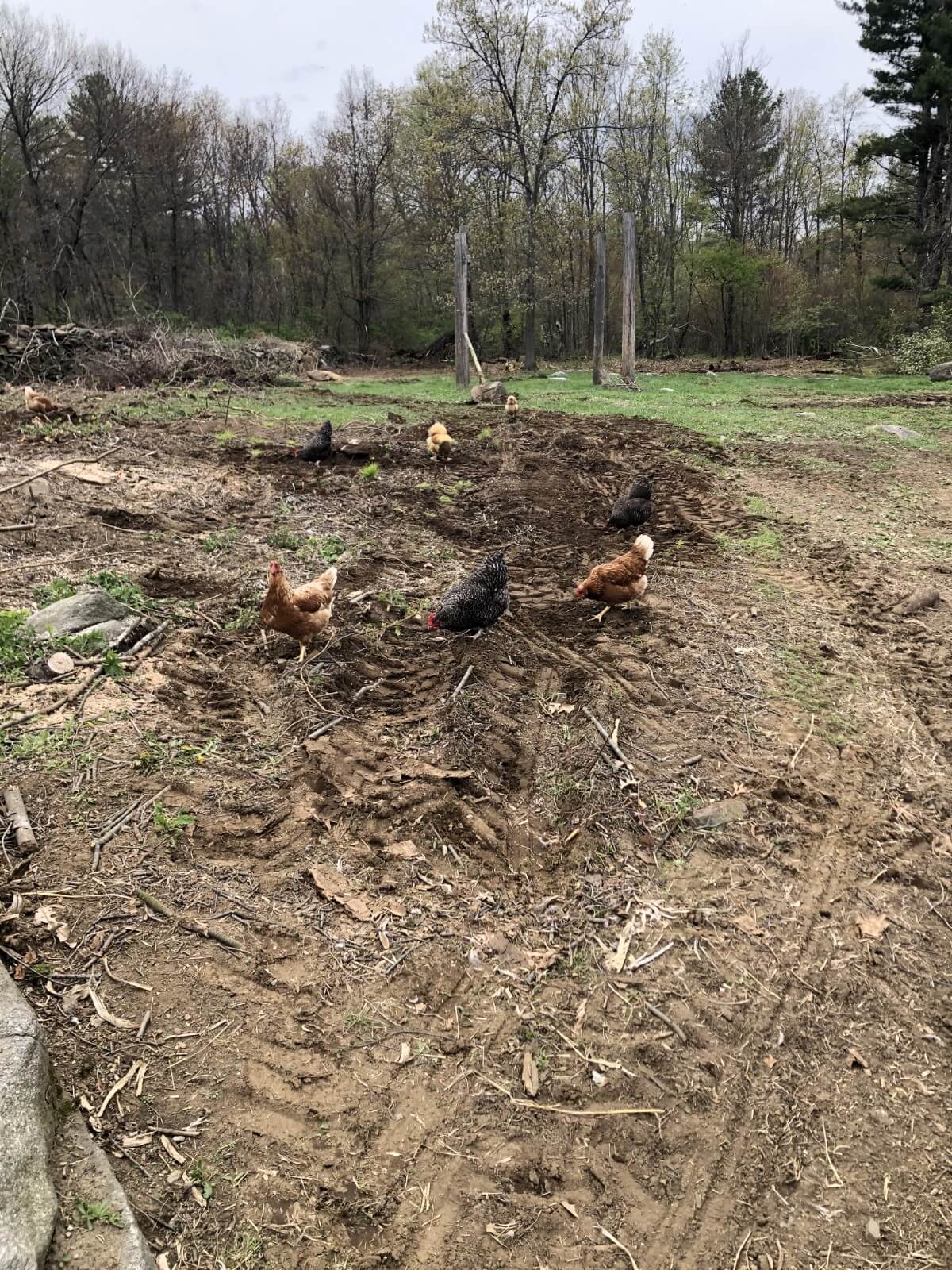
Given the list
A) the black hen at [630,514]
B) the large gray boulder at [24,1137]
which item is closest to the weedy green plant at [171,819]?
the large gray boulder at [24,1137]

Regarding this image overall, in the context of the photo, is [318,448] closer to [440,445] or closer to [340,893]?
[440,445]

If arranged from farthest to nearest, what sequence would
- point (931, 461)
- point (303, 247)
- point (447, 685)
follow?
point (303, 247) → point (931, 461) → point (447, 685)

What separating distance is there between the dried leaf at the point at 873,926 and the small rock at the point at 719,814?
0.63 meters

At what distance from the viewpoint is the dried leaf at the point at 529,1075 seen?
2.22 m

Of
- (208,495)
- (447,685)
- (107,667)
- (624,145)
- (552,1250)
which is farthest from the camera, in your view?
(624,145)

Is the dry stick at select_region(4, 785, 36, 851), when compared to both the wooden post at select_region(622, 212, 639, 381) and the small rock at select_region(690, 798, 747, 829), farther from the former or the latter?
the wooden post at select_region(622, 212, 639, 381)

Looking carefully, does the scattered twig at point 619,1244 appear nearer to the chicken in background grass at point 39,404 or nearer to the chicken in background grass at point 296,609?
the chicken in background grass at point 296,609

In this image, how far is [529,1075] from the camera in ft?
7.43

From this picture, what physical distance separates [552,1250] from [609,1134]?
1.16ft

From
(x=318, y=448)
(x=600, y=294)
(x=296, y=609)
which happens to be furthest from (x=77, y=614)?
(x=600, y=294)

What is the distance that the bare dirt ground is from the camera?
1.95m

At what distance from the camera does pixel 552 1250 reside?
6.09ft

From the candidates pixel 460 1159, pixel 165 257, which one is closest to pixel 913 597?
pixel 460 1159

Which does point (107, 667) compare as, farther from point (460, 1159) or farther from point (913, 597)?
point (913, 597)
